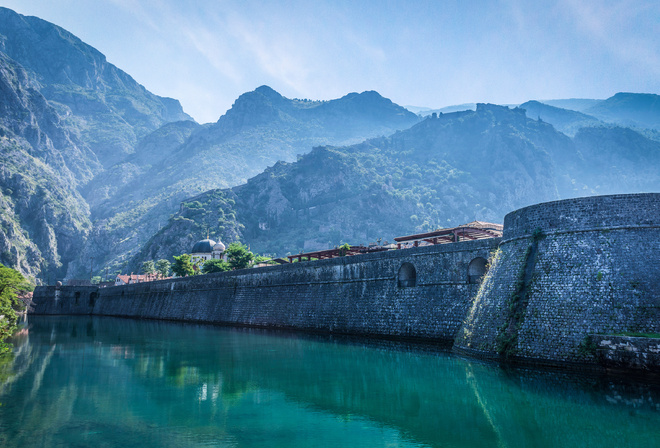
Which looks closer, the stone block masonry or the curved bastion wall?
the curved bastion wall

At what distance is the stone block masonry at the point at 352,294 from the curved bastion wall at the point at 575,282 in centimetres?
447

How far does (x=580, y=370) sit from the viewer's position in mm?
16016

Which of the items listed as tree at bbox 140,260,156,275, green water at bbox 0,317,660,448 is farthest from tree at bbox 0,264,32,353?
tree at bbox 140,260,156,275

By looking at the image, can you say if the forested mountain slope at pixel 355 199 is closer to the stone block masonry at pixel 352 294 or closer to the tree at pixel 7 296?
the stone block masonry at pixel 352 294

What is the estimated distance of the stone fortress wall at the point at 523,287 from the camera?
1670cm

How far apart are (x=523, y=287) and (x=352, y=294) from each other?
1485cm

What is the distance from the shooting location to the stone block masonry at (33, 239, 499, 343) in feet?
83.9

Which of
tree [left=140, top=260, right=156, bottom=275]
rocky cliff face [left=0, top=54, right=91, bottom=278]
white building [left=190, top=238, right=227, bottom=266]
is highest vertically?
rocky cliff face [left=0, top=54, right=91, bottom=278]

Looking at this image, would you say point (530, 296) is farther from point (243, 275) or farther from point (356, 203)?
point (356, 203)

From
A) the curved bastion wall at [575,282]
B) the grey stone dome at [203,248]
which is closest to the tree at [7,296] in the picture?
the curved bastion wall at [575,282]

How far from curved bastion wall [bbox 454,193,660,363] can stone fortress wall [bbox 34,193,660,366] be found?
35 millimetres

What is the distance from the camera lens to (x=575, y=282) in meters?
17.8

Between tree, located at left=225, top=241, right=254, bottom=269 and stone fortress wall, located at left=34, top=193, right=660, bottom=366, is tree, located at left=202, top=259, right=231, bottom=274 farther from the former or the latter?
stone fortress wall, located at left=34, top=193, right=660, bottom=366

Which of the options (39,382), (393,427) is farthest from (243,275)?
(393,427)
